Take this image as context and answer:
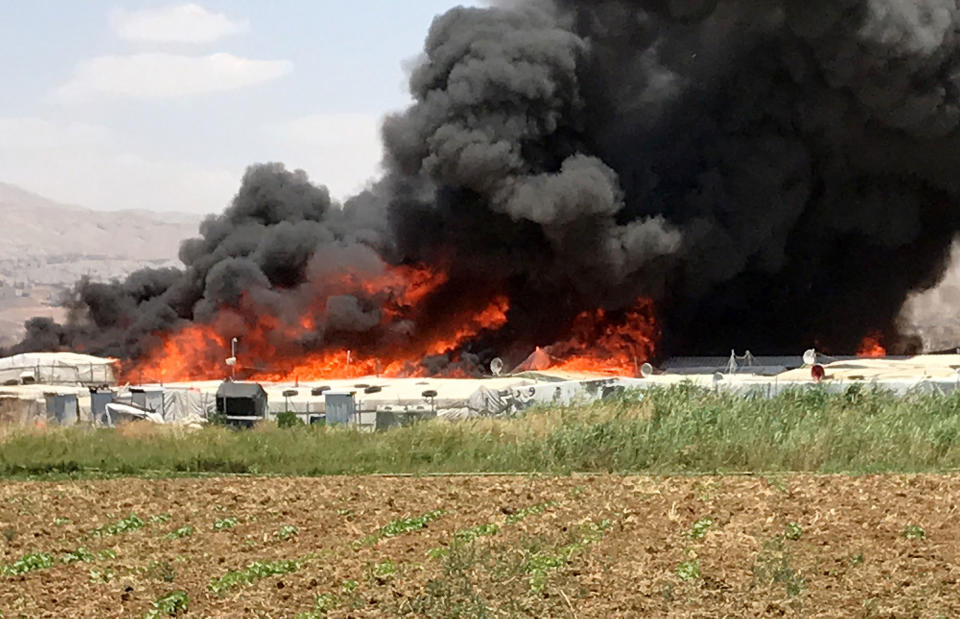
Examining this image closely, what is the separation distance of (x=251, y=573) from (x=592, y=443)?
12430 millimetres

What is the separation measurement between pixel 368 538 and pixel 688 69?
5306 cm

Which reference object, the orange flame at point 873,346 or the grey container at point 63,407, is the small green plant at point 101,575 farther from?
the orange flame at point 873,346

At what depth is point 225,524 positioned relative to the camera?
1934cm

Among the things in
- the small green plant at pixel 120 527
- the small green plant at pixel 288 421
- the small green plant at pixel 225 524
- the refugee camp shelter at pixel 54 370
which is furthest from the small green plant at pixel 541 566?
the refugee camp shelter at pixel 54 370

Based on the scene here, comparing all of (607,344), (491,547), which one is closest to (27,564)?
(491,547)

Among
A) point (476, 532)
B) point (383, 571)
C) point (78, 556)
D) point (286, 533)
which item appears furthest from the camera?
point (286, 533)

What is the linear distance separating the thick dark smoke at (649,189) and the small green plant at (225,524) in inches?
1579

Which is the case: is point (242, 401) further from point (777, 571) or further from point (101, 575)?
point (777, 571)

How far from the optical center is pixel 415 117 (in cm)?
6331

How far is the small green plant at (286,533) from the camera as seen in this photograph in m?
18.3

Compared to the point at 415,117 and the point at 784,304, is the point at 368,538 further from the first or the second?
the point at 784,304

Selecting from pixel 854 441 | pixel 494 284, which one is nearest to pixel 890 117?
pixel 494 284

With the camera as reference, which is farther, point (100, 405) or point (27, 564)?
A: point (100, 405)

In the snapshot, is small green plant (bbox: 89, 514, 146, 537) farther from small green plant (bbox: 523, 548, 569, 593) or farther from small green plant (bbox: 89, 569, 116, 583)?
small green plant (bbox: 523, 548, 569, 593)
